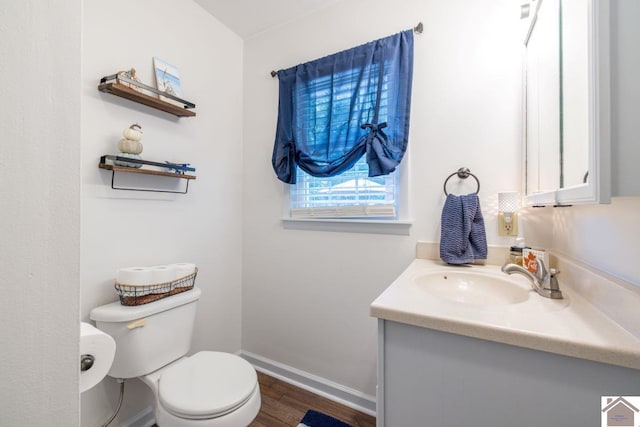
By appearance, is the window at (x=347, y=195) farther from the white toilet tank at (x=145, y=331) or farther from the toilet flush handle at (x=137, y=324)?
the toilet flush handle at (x=137, y=324)

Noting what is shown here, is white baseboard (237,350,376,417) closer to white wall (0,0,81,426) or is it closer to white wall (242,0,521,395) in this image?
white wall (242,0,521,395)

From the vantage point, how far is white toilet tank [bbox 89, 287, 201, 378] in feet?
3.76

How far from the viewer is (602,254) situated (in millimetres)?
815

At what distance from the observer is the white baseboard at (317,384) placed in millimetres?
1548

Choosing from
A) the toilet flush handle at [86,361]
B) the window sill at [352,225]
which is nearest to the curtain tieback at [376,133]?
the window sill at [352,225]

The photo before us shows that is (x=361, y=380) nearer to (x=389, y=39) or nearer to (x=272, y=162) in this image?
(x=272, y=162)

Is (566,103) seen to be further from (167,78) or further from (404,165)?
(167,78)

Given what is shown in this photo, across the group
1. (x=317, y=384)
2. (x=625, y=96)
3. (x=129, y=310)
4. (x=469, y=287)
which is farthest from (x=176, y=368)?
(x=625, y=96)

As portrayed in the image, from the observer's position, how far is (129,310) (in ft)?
3.81

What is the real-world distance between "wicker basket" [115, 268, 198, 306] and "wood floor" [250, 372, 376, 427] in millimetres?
871

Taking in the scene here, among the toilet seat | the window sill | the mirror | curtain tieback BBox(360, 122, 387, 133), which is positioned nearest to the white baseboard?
the toilet seat

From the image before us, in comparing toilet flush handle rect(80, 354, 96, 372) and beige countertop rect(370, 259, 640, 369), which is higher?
beige countertop rect(370, 259, 640, 369)

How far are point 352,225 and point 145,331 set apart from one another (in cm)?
118

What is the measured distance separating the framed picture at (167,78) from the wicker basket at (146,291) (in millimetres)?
971
